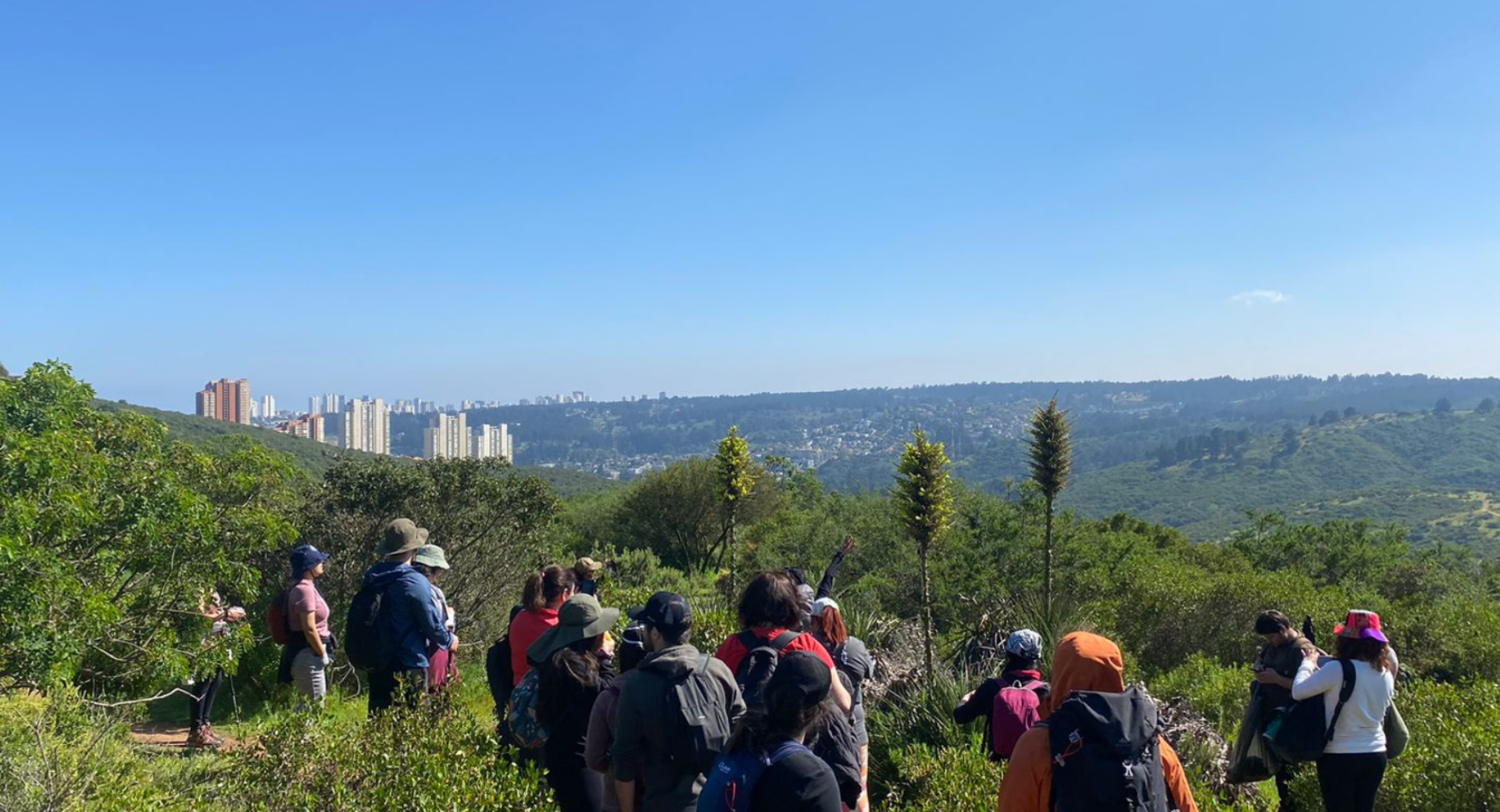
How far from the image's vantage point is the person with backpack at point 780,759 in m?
2.46

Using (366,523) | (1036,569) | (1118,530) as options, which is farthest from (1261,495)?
(366,523)

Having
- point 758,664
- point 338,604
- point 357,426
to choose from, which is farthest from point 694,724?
point 357,426

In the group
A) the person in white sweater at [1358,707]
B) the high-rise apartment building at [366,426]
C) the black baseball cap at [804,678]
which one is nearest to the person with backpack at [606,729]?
the black baseball cap at [804,678]

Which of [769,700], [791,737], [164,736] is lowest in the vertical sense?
[164,736]

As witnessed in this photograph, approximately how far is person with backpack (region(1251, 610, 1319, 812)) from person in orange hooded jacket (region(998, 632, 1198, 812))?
2527mm

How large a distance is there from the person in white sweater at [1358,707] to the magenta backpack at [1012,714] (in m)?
1.70

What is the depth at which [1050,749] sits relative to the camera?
2.46 meters

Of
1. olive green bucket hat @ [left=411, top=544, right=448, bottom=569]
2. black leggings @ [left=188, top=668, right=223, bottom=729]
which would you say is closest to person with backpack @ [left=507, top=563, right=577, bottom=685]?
olive green bucket hat @ [left=411, top=544, right=448, bottom=569]

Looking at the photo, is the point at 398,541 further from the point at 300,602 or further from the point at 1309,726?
the point at 1309,726

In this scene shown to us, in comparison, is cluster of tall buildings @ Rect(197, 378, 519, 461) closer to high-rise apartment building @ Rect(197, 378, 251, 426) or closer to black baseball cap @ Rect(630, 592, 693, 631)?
high-rise apartment building @ Rect(197, 378, 251, 426)

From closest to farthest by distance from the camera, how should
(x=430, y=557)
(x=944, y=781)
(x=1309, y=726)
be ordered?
(x=944, y=781) → (x=1309, y=726) → (x=430, y=557)

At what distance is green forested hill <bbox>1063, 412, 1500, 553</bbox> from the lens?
118m

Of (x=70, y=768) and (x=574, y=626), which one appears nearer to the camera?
(x=70, y=768)

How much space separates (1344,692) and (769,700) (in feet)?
11.4
